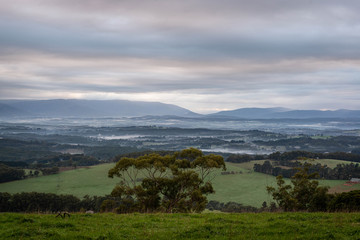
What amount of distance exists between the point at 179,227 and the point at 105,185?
87290 mm

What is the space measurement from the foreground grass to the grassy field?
59117 mm

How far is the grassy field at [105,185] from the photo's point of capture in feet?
265

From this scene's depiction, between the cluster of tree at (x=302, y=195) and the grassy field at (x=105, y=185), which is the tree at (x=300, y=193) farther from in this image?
the grassy field at (x=105, y=185)

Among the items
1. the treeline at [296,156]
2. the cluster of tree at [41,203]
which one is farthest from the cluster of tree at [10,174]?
the treeline at [296,156]

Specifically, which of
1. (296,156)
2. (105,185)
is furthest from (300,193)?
(296,156)

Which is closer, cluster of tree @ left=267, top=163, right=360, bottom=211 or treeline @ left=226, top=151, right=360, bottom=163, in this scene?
cluster of tree @ left=267, top=163, right=360, bottom=211

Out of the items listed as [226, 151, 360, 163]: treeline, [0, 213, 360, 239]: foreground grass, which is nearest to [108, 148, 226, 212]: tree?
[0, 213, 360, 239]: foreground grass

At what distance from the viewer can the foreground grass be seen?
11602 mm

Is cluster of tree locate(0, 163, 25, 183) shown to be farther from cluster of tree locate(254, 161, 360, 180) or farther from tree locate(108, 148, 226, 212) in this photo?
tree locate(108, 148, 226, 212)

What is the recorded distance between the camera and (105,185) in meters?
95.4

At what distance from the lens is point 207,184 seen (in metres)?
31.2

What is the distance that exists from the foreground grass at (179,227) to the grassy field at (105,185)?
194 ft

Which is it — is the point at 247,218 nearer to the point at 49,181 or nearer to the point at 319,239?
the point at 319,239

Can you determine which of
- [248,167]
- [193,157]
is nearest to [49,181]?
[248,167]
